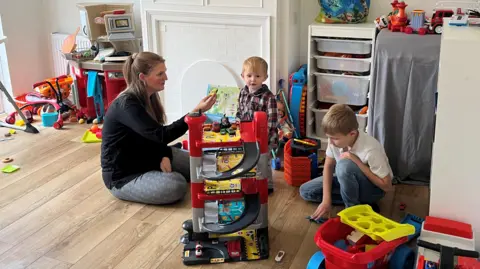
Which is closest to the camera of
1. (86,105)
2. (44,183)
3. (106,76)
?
(44,183)

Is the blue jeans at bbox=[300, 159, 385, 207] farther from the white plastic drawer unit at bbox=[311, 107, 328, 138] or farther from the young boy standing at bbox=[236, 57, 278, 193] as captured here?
the white plastic drawer unit at bbox=[311, 107, 328, 138]

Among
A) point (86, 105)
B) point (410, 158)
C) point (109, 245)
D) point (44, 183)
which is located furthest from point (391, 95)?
point (86, 105)

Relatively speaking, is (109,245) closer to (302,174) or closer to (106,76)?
(302,174)

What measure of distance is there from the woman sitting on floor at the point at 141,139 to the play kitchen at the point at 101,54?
46.5 inches

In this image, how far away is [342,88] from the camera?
132 inches

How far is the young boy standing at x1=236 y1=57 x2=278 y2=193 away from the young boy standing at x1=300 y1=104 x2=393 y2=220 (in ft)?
1.69

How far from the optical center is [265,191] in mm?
2365

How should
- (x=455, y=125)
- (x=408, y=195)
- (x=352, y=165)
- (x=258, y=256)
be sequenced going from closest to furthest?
1. (x=455, y=125)
2. (x=258, y=256)
3. (x=352, y=165)
4. (x=408, y=195)

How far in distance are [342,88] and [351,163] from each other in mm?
960

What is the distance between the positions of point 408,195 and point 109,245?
157 cm

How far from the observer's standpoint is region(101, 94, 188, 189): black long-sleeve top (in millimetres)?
2689

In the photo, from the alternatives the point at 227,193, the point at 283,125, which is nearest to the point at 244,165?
the point at 227,193

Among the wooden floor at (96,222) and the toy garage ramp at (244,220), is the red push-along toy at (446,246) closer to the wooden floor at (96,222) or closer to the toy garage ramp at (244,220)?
the wooden floor at (96,222)

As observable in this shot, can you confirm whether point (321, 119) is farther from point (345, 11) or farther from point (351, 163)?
point (351, 163)
